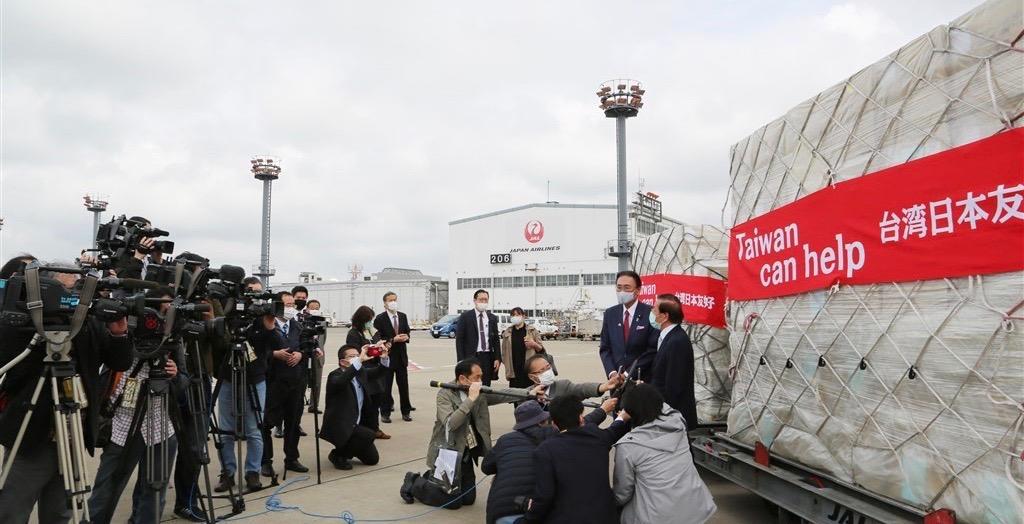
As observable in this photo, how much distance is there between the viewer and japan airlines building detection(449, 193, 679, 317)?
51.6 m

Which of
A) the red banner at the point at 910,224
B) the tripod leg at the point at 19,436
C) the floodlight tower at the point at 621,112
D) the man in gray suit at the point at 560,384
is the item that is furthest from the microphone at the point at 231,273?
the floodlight tower at the point at 621,112

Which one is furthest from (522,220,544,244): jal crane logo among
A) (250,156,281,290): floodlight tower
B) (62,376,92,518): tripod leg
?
(62,376,92,518): tripod leg

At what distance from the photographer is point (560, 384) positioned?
4.86 m

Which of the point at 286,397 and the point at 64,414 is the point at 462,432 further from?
the point at 64,414

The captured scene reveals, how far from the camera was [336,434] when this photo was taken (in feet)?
19.3

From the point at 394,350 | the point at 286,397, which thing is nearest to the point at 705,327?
the point at 286,397

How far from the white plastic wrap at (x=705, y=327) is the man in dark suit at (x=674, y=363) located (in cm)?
123

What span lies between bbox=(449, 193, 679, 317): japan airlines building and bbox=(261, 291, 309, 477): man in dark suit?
142 feet

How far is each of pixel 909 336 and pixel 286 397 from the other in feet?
15.7

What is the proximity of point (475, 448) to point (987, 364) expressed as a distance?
132 inches

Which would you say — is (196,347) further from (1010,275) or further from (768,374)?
(1010,275)

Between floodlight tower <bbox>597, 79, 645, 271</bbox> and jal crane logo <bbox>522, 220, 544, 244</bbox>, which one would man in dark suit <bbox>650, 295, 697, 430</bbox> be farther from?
jal crane logo <bbox>522, 220, 544, 244</bbox>

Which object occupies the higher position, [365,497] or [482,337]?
[482,337]

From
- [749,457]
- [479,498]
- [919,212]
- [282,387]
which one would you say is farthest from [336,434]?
[919,212]
